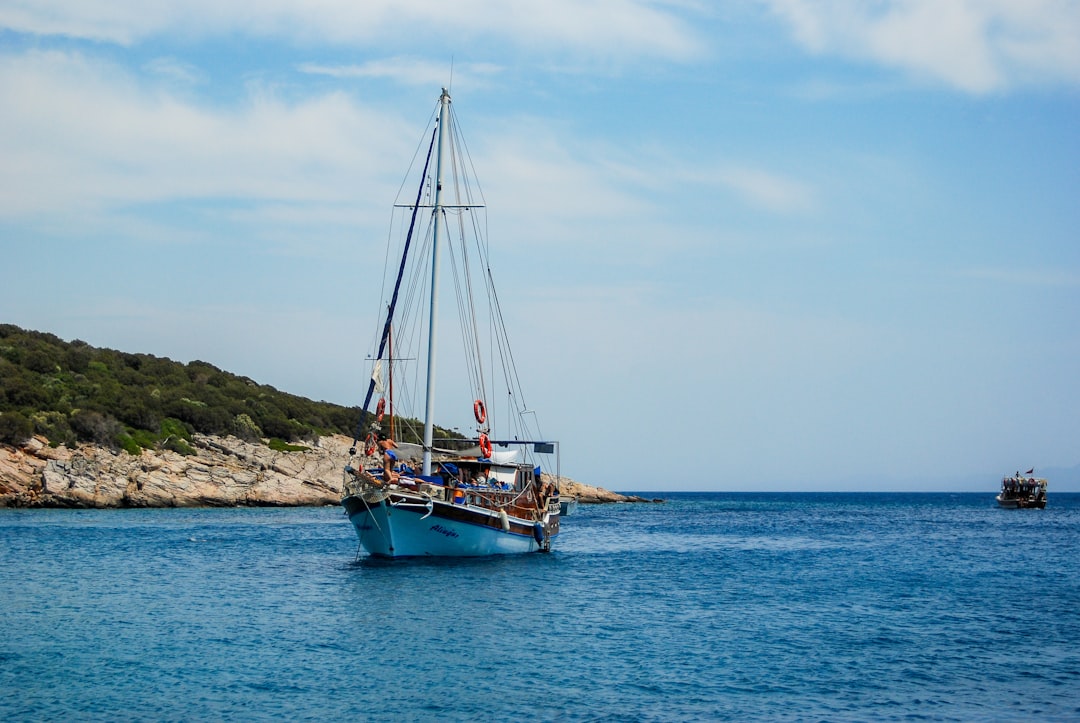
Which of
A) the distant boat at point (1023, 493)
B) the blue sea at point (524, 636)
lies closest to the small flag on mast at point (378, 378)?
the blue sea at point (524, 636)

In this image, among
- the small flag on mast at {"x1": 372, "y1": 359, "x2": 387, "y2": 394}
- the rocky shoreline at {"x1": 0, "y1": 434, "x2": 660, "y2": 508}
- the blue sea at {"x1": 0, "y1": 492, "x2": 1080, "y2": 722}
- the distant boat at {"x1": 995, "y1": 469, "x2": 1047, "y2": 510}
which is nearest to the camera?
the blue sea at {"x1": 0, "y1": 492, "x2": 1080, "y2": 722}

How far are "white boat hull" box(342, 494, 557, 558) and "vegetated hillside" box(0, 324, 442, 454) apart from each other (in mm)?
48522

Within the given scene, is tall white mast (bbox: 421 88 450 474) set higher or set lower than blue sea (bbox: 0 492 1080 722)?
higher

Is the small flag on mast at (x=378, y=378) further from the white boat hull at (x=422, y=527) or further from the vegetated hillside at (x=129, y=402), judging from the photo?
the vegetated hillside at (x=129, y=402)

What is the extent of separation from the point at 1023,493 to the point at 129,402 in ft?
345

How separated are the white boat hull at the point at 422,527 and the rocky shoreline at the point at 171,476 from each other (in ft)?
146

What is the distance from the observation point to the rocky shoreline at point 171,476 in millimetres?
75875

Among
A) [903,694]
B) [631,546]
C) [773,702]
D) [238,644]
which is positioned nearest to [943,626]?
[903,694]

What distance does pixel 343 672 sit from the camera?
23.0 metres

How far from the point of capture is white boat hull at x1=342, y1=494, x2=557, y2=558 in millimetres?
40656

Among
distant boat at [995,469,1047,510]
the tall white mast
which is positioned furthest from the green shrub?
distant boat at [995,469,1047,510]

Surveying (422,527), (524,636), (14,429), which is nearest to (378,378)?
(422,527)

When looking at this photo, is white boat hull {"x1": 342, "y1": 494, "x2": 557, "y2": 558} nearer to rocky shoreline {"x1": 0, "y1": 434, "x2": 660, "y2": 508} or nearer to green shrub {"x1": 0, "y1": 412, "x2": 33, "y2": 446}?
rocky shoreline {"x1": 0, "y1": 434, "x2": 660, "y2": 508}

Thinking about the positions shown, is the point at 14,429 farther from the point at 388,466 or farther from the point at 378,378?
the point at 388,466
